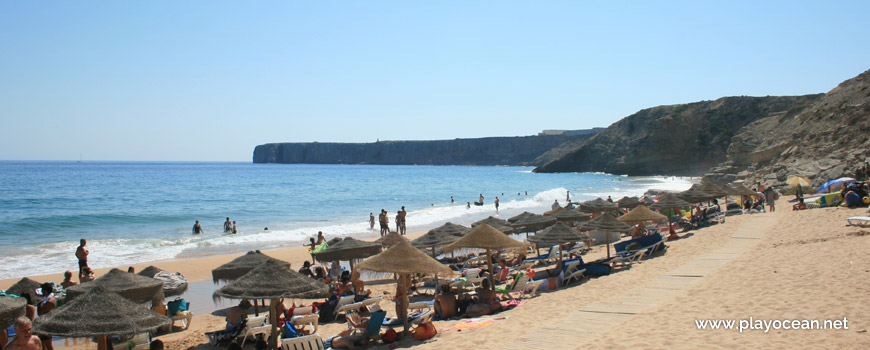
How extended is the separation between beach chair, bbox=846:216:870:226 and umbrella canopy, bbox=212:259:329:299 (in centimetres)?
1329

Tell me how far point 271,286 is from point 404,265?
1.97 meters

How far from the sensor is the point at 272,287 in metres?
7.40

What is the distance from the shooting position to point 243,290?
24.2ft

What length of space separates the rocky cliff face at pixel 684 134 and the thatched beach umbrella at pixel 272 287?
79.3 metres

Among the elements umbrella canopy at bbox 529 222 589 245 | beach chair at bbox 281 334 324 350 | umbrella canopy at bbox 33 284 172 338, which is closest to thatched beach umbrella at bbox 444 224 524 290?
umbrella canopy at bbox 529 222 589 245

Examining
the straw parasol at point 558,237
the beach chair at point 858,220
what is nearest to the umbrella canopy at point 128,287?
the straw parasol at point 558,237

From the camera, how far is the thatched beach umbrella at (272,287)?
7320mm

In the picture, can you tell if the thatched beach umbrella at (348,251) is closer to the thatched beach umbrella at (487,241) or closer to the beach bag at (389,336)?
the thatched beach umbrella at (487,241)

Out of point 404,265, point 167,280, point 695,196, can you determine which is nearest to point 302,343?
point 404,265

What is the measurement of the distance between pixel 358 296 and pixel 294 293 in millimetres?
2910

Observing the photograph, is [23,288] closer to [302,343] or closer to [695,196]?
[302,343]

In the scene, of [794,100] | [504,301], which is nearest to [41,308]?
[504,301]

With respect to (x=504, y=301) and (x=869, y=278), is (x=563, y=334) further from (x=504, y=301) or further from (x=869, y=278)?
(x=869, y=278)

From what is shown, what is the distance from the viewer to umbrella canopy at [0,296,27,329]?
695 centimetres
